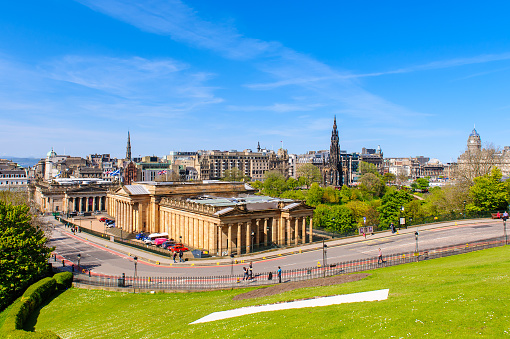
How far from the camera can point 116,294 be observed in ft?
140

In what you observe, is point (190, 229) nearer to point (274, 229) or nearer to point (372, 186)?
point (274, 229)

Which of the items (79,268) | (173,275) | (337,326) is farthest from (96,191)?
(337,326)

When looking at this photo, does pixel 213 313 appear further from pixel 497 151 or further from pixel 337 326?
pixel 497 151

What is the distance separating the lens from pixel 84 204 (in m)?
127

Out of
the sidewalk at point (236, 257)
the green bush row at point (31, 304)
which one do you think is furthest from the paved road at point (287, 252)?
the green bush row at point (31, 304)

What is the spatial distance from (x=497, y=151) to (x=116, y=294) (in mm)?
116078

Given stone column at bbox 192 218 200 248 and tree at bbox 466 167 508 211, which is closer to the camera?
stone column at bbox 192 218 200 248

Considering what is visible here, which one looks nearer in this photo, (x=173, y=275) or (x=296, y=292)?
(x=296, y=292)

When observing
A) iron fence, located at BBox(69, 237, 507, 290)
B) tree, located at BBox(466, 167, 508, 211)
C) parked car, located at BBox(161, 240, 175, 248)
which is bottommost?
parked car, located at BBox(161, 240, 175, 248)

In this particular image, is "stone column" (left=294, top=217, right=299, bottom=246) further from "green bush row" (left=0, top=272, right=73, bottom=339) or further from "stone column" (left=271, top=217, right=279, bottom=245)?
"green bush row" (left=0, top=272, right=73, bottom=339)

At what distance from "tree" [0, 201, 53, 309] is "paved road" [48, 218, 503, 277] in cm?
875

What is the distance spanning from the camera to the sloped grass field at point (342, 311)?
19.5 meters

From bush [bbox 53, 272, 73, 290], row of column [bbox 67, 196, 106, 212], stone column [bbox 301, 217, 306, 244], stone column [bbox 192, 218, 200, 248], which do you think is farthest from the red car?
row of column [bbox 67, 196, 106, 212]

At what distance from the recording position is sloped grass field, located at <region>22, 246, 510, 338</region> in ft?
64.0
